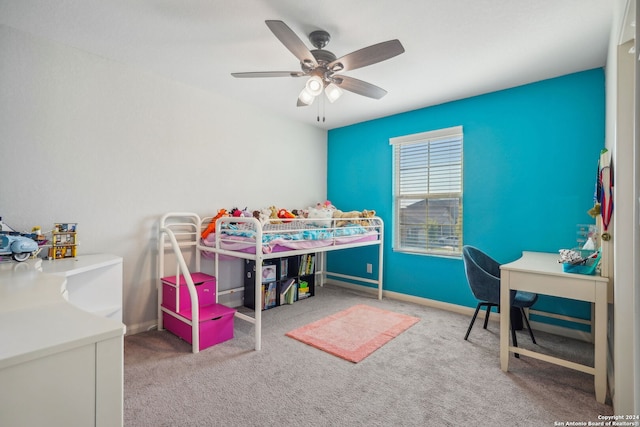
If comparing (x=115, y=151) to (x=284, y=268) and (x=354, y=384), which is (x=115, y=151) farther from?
(x=354, y=384)

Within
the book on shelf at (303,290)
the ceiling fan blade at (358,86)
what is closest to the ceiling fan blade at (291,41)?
the ceiling fan blade at (358,86)

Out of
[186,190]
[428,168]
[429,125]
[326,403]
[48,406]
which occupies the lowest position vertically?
[326,403]

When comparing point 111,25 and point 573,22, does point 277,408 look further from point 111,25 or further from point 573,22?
point 573,22

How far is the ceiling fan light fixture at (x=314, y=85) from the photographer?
2043 mm

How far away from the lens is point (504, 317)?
2021mm

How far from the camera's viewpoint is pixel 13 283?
1217 mm

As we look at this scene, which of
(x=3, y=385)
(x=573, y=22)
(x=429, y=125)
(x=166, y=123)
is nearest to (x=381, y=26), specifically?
(x=573, y=22)

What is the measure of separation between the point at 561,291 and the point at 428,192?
1.87 meters

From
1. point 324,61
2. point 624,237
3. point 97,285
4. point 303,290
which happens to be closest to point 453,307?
point 303,290

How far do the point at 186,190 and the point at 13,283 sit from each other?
70.8 inches

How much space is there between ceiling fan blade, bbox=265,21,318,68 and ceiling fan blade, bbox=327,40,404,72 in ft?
0.52

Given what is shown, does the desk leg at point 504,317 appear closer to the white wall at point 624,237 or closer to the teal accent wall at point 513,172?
the white wall at point 624,237

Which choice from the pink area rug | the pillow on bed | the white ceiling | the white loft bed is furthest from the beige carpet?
the white ceiling

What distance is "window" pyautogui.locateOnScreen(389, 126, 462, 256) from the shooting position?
3.31 meters
